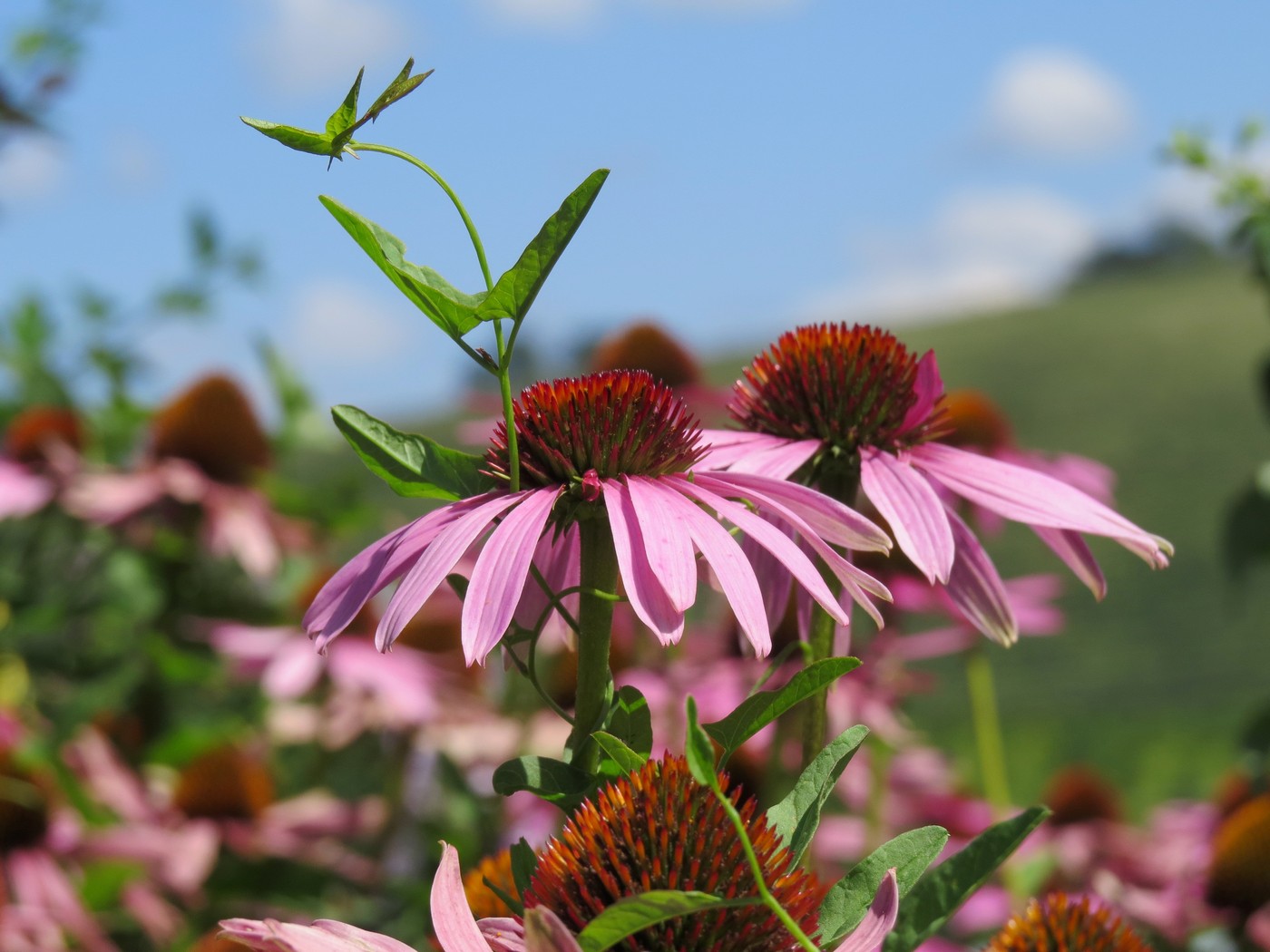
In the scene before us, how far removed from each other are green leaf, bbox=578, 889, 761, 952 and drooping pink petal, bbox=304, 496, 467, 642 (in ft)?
0.37

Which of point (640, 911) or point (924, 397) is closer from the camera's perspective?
point (640, 911)

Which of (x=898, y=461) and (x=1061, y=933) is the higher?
(x=898, y=461)

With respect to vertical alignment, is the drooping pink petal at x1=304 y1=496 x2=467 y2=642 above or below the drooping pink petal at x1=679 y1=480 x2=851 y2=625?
below

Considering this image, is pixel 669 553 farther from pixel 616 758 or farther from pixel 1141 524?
pixel 1141 524

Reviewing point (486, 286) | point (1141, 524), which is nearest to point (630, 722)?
point (486, 286)

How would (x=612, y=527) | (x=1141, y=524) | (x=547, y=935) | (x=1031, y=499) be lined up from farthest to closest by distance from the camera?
(x=1141, y=524) < (x=1031, y=499) < (x=612, y=527) < (x=547, y=935)

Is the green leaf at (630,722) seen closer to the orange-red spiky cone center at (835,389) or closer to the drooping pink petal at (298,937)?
the drooping pink petal at (298,937)

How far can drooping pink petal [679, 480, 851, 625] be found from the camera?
361mm

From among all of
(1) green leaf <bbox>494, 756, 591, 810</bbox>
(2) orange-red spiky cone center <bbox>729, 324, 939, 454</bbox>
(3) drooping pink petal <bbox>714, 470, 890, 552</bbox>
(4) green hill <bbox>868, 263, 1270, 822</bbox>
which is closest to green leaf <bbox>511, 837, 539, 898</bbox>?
(1) green leaf <bbox>494, 756, 591, 810</bbox>

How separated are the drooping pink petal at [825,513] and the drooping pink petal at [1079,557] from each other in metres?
0.11

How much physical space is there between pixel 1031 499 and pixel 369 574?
0.23m

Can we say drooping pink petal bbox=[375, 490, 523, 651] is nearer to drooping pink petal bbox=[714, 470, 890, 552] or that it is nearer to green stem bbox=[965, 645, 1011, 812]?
drooping pink petal bbox=[714, 470, 890, 552]

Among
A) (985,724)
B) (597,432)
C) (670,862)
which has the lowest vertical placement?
(985,724)

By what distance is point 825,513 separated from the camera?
41 cm
